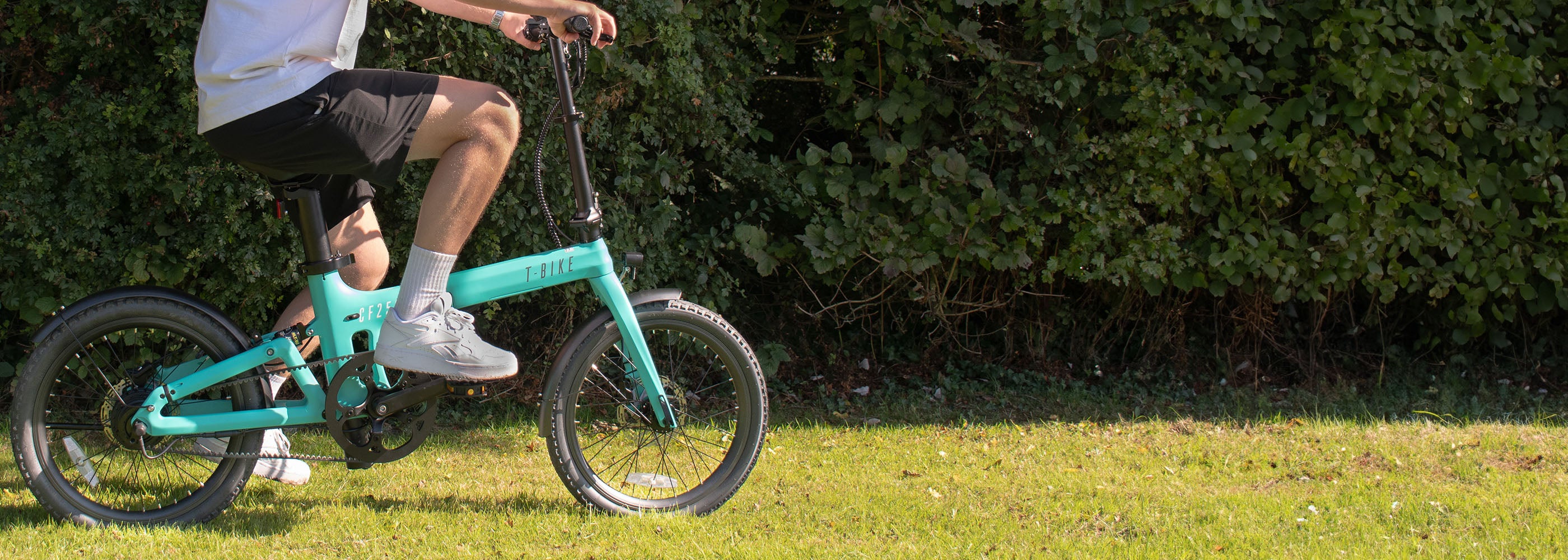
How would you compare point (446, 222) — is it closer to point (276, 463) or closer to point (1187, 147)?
point (276, 463)

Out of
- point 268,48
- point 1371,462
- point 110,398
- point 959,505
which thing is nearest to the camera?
point 268,48

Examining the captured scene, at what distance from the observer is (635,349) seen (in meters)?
3.11

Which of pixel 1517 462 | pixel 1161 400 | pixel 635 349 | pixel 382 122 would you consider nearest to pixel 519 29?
pixel 382 122

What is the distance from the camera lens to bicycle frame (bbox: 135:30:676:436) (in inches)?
114

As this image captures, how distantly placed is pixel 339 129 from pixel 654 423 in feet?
3.70

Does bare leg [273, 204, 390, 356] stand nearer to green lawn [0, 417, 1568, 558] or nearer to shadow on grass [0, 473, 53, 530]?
green lawn [0, 417, 1568, 558]

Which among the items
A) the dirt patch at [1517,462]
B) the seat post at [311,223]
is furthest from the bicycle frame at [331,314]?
the dirt patch at [1517,462]

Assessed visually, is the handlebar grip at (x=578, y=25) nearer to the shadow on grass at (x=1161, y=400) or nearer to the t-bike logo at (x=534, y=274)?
the t-bike logo at (x=534, y=274)

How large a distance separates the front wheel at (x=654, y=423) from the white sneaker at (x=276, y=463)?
0.84 m

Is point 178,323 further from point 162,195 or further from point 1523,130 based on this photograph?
point 1523,130

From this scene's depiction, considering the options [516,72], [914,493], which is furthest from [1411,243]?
[516,72]

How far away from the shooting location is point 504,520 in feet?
10.3

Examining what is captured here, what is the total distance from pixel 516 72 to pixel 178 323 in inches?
55.8

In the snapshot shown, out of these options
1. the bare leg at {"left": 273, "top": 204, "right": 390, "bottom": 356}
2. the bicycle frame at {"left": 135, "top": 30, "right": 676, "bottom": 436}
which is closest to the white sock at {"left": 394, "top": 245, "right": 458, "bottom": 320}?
the bicycle frame at {"left": 135, "top": 30, "right": 676, "bottom": 436}
